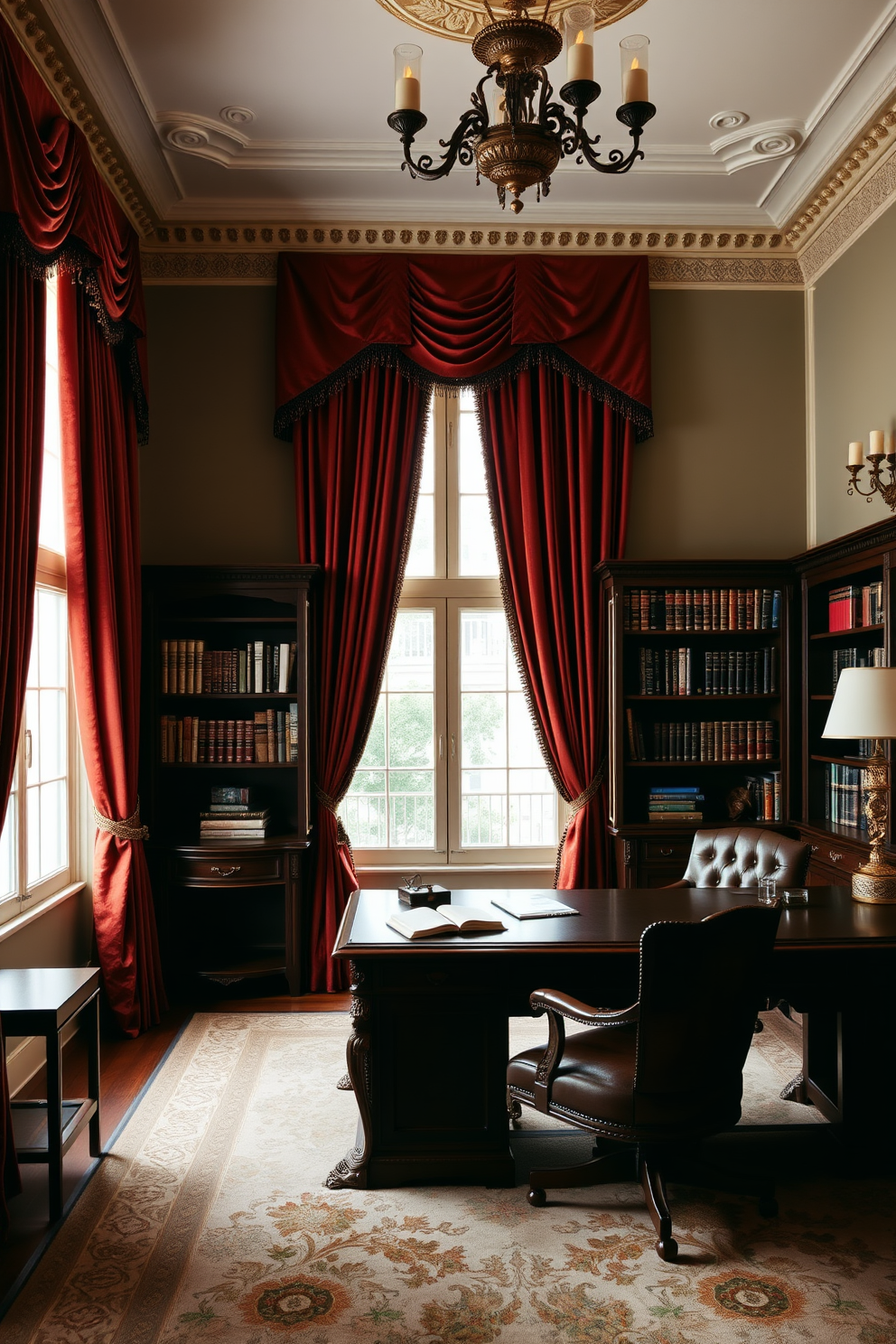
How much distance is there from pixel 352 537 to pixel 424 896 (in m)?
2.36

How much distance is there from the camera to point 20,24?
352 centimetres

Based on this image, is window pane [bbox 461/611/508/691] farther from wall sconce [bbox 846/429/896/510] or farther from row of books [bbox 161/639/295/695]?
wall sconce [bbox 846/429/896/510]

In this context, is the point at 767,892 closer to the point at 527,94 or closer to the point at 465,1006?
the point at 465,1006

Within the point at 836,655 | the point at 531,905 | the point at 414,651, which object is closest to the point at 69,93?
the point at 414,651

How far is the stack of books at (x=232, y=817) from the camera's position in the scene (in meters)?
5.14

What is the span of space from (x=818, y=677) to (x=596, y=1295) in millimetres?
3332

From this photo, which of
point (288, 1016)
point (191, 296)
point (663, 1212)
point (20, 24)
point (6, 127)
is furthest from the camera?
point (191, 296)

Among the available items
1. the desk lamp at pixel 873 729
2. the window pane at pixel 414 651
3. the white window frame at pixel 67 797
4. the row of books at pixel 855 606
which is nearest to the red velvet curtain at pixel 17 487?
the white window frame at pixel 67 797

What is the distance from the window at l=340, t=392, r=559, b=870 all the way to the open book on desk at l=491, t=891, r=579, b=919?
175 centimetres

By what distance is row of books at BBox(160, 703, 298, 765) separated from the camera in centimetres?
521

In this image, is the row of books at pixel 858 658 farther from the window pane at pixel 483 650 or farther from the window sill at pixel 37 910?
the window sill at pixel 37 910

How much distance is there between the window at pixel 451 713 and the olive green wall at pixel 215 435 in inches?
32.1

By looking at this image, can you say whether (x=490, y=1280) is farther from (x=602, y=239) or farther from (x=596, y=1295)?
(x=602, y=239)

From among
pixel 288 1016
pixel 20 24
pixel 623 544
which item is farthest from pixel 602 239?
pixel 288 1016
